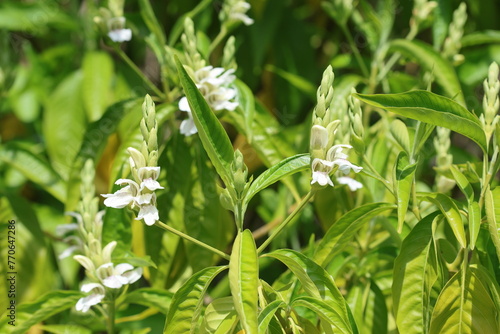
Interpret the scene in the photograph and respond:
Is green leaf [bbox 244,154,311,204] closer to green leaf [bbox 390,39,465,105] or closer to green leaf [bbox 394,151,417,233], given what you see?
green leaf [bbox 394,151,417,233]

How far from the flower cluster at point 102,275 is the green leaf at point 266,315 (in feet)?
0.96

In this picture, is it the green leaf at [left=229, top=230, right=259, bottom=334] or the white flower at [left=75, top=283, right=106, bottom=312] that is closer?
the green leaf at [left=229, top=230, right=259, bottom=334]

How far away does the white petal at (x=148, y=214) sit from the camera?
92 centimetres

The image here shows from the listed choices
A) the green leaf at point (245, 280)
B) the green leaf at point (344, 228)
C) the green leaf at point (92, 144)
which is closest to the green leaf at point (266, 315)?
the green leaf at point (245, 280)

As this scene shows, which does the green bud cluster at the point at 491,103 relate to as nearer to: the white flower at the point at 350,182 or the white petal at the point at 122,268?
the white flower at the point at 350,182

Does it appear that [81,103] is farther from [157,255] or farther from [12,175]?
[157,255]

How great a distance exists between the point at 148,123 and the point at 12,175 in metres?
1.13

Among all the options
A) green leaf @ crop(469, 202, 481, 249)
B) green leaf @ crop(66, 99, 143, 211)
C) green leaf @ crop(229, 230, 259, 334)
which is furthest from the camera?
green leaf @ crop(66, 99, 143, 211)

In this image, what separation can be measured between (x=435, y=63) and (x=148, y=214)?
0.82 metres

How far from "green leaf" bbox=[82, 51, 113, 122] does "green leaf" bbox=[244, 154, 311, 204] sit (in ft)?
2.93

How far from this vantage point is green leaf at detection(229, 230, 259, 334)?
A: 0.83m

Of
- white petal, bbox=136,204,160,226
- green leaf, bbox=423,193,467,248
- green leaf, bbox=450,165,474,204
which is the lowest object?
green leaf, bbox=423,193,467,248

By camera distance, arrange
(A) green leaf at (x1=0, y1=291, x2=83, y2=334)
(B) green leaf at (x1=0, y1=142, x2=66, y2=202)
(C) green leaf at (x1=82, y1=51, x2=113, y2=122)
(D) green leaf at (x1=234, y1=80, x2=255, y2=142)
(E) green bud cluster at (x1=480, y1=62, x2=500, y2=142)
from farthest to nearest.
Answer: (C) green leaf at (x1=82, y1=51, x2=113, y2=122), (B) green leaf at (x1=0, y1=142, x2=66, y2=202), (D) green leaf at (x1=234, y1=80, x2=255, y2=142), (A) green leaf at (x1=0, y1=291, x2=83, y2=334), (E) green bud cluster at (x1=480, y1=62, x2=500, y2=142)

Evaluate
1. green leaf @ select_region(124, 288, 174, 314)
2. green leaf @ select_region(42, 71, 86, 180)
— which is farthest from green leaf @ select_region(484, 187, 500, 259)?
green leaf @ select_region(42, 71, 86, 180)
